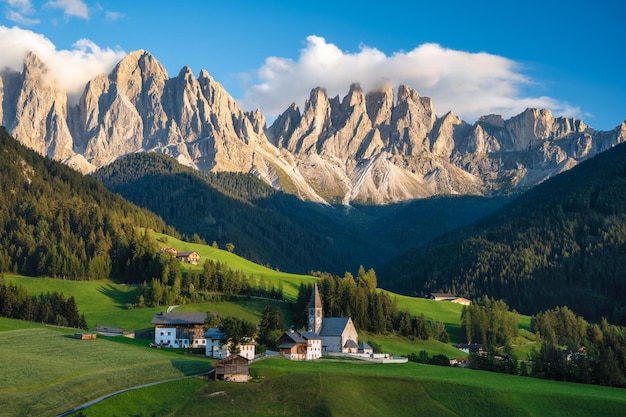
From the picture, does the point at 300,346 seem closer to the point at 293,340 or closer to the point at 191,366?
the point at 293,340

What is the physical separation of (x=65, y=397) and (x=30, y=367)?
11219 millimetres

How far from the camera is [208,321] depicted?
13188 centimetres

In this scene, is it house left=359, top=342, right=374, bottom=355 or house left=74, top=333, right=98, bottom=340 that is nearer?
house left=74, top=333, right=98, bottom=340

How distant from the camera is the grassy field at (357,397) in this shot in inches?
3354

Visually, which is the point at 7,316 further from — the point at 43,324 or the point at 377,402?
the point at 377,402

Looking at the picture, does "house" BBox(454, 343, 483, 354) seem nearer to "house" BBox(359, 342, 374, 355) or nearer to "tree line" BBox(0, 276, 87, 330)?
"house" BBox(359, 342, 374, 355)

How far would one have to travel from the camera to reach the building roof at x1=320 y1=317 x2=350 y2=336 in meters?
132

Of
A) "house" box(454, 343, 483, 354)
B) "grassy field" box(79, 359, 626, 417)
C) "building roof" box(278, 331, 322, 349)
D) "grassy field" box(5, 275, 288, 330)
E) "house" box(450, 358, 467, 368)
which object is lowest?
"grassy field" box(79, 359, 626, 417)

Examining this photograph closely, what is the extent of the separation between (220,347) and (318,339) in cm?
1722

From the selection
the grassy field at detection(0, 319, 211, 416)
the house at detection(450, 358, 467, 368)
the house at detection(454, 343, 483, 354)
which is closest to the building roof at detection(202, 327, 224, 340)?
the grassy field at detection(0, 319, 211, 416)

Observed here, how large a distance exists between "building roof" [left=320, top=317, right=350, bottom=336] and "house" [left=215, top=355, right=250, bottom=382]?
36.9 m

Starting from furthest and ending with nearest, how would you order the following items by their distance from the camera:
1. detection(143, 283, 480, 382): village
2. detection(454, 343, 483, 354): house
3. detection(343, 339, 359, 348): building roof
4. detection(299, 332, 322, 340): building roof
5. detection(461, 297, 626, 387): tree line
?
detection(454, 343, 483, 354): house < detection(343, 339, 359, 348): building roof < detection(299, 332, 322, 340): building roof < detection(461, 297, 626, 387): tree line < detection(143, 283, 480, 382): village

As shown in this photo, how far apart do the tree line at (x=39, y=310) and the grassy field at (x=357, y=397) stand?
49.8 metres

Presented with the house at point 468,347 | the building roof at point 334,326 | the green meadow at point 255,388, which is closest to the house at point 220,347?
the green meadow at point 255,388
